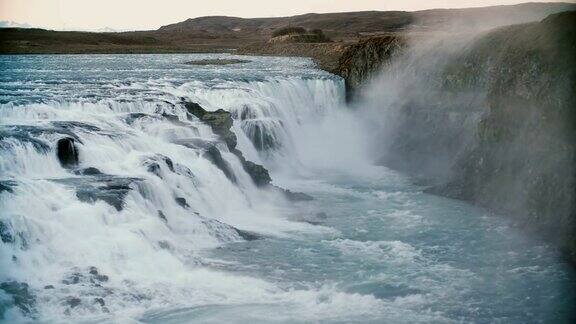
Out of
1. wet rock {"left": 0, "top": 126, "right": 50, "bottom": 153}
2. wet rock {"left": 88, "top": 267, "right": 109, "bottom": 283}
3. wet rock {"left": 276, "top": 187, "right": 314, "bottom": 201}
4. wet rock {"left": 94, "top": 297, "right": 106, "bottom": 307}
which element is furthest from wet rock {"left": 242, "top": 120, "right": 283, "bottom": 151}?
wet rock {"left": 94, "top": 297, "right": 106, "bottom": 307}

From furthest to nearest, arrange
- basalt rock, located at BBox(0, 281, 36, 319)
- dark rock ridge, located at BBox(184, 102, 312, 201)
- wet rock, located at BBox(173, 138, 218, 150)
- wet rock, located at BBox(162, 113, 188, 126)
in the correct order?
1. wet rock, located at BBox(162, 113, 188, 126)
2. wet rock, located at BBox(173, 138, 218, 150)
3. dark rock ridge, located at BBox(184, 102, 312, 201)
4. basalt rock, located at BBox(0, 281, 36, 319)

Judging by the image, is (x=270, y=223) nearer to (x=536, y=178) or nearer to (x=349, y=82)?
(x=536, y=178)

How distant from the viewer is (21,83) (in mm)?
34031

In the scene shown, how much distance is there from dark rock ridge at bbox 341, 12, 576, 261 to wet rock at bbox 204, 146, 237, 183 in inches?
331

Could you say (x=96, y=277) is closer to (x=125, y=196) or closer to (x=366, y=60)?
(x=125, y=196)

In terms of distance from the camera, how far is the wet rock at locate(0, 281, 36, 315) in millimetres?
14023

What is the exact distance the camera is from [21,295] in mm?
14266

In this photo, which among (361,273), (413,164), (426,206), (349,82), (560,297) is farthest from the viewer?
(349,82)

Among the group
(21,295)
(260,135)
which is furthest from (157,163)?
(260,135)

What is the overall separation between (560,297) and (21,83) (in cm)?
2826

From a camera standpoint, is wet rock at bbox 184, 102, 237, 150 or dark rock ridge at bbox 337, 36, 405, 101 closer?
wet rock at bbox 184, 102, 237, 150

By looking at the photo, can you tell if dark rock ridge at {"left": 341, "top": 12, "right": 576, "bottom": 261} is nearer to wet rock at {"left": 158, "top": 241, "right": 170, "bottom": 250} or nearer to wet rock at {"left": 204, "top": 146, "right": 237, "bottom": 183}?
wet rock at {"left": 204, "top": 146, "right": 237, "bottom": 183}

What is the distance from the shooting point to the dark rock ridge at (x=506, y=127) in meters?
20.1

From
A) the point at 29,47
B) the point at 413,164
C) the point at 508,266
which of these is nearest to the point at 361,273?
the point at 508,266
